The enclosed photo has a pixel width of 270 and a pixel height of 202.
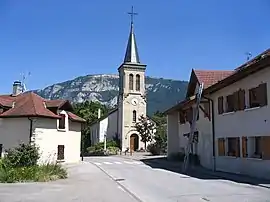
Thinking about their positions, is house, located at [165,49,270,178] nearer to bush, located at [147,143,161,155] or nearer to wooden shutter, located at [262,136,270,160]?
wooden shutter, located at [262,136,270,160]

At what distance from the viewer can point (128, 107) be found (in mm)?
70000

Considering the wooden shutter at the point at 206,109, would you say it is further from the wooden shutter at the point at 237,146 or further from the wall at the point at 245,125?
the wooden shutter at the point at 237,146

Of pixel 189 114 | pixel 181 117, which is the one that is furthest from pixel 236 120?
pixel 181 117

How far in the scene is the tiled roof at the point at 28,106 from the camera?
33.3 metres

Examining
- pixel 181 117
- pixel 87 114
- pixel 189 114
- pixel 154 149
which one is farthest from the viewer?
pixel 87 114

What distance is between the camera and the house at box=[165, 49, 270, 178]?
19.7m

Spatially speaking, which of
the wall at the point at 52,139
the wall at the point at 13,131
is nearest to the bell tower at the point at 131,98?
the wall at the point at 52,139

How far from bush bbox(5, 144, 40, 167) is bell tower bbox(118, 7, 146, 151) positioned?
42.8 m

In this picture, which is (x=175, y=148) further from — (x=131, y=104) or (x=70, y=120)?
(x=131, y=104)

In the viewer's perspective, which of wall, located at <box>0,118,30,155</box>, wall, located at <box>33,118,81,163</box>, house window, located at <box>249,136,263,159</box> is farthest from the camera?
wall, located at <box>33,118,81,163</box>

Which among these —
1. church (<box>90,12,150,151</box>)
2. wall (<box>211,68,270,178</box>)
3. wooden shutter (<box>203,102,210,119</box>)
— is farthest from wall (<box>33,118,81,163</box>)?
church (<box>90,12,150,151</box>)

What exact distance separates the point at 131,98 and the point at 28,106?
37135mm

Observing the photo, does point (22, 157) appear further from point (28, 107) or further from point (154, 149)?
point (154, 149)

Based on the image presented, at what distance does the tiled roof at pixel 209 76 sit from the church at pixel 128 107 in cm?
3651
